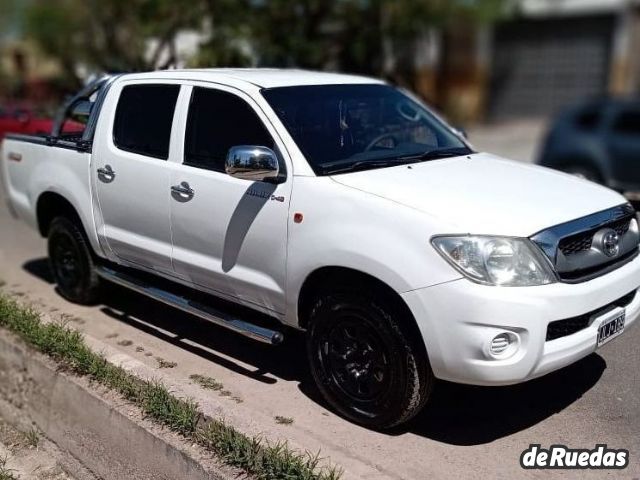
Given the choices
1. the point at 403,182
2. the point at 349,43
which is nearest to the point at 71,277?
the point at 403,182

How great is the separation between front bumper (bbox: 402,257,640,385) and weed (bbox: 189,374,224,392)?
1429 mm

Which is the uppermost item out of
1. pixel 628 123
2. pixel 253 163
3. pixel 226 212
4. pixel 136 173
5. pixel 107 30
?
pixel 107 30

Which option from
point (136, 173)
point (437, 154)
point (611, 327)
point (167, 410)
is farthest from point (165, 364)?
point (611, 327)

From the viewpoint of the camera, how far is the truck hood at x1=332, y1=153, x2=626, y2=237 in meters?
3.56

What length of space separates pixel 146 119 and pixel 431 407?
2665 mm

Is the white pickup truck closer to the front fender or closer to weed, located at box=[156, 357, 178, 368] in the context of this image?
the front fender

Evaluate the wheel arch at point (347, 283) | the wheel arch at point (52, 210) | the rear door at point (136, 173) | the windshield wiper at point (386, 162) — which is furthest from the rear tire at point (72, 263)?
the windshield wiper at point (386, 162)

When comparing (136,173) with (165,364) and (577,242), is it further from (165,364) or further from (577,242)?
(577,242)

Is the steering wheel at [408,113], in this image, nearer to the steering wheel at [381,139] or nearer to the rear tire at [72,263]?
the steering wheel at [381,139]

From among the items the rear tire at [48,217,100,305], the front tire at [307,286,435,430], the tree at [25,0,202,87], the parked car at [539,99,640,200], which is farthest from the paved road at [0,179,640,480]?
the tree at [25,0,202,87]

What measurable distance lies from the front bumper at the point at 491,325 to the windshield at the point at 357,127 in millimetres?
1070

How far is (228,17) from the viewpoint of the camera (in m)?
14.4

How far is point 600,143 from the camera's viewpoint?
438 inches

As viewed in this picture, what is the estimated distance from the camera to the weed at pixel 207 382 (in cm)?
440
